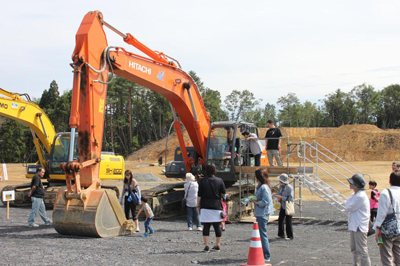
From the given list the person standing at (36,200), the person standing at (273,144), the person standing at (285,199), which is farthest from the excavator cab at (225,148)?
the person standing at (36,200)

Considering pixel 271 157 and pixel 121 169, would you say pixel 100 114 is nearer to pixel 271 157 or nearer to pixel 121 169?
pixel 271 157

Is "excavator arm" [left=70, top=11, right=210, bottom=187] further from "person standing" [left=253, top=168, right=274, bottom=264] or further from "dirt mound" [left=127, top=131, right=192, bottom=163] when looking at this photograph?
"dirt mound" [left=127, top=131, right=192, bottom=163]

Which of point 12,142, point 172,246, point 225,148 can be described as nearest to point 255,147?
point 225,148

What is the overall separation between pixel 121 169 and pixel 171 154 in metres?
40.4

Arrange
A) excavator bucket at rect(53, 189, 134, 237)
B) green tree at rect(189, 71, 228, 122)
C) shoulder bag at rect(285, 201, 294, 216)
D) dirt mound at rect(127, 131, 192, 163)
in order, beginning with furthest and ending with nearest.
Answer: green tree at rect(189, 71, 228, 122)
dirt mound at rect(127, 131, 192, 163)
shoulder bag at rect(285, 201, 294, 216)
excavator bucket at rect(53, 189, 134, 237)

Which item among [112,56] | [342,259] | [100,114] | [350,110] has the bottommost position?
[342,259]

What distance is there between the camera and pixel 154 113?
78.4m

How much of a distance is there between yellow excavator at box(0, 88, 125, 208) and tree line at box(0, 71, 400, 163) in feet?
126

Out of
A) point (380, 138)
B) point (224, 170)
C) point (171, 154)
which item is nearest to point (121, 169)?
point (224, 170)

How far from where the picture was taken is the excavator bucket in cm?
1055

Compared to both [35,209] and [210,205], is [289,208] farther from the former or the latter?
[35,209]

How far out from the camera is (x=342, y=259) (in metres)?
8.98

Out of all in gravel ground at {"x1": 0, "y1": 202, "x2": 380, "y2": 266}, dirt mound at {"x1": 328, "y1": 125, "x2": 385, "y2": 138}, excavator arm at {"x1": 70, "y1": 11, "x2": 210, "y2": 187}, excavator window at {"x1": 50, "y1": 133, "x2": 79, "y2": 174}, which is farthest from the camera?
dirt mound at {"x1": 328, "y1": 125, "x2": 385, "y2": 138}

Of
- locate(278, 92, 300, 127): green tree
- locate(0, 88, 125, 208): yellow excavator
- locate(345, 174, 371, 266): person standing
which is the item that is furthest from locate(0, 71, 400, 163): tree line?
locate(345, 174, 371, 266): person standing
